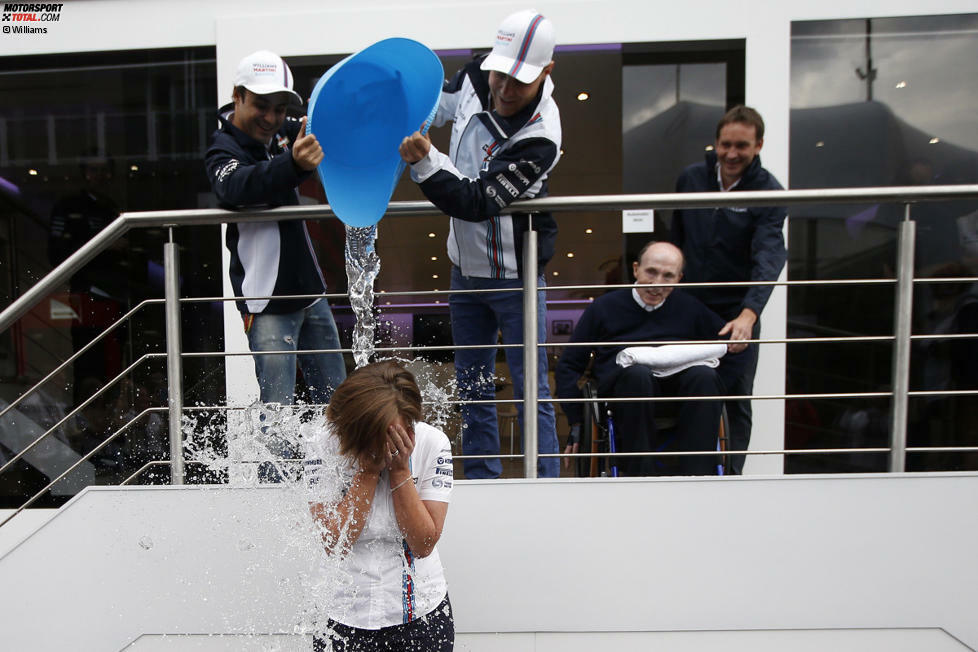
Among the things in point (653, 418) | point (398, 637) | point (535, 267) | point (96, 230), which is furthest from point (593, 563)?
point (96, 230)

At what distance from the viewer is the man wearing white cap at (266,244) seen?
7.72 ft

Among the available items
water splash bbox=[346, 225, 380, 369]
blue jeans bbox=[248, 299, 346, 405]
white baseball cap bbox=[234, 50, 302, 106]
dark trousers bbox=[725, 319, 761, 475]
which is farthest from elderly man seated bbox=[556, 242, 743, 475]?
white baseball cap bbox=[234, 50, 302, 106]

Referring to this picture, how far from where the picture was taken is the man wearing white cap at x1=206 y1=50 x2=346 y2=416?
235 centimetres

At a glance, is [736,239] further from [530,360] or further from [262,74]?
[262,74]

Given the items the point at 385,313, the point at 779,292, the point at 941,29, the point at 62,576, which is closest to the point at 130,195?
the point at 385,313

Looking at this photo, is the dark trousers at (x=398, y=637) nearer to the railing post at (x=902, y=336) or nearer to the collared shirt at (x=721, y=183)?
the railing post at (x=902, y=336)

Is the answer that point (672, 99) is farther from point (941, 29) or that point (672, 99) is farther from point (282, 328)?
point (282, 328)

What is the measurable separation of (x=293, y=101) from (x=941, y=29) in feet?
11.6

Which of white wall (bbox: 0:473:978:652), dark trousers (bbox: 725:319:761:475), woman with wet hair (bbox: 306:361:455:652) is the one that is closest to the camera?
woman with wet hair (bbox: 306:361:455:652)

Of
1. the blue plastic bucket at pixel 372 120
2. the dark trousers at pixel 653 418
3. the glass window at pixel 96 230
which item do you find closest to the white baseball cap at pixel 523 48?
the blue plastic bucket at pixel 372 120

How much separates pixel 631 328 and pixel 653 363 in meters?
0.24

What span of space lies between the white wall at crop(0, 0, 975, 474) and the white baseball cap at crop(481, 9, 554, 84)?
5.40ft

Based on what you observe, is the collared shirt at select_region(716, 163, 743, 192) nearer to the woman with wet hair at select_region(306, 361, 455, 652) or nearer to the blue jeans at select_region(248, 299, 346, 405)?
the blue jeans at select_region(248, 299, 346, 405)

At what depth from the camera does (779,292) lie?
12.0 ft
